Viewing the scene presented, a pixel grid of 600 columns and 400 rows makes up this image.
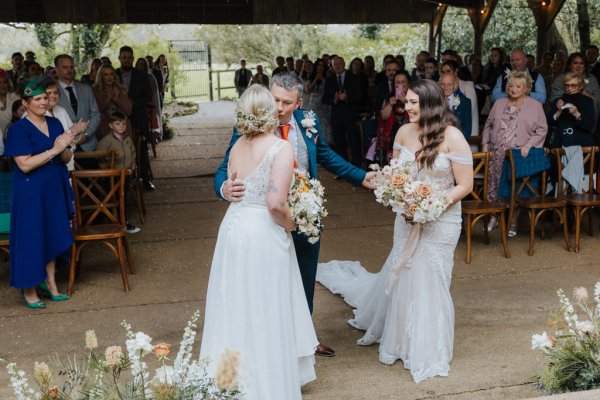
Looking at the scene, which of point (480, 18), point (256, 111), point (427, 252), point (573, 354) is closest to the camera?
point (573, 354)

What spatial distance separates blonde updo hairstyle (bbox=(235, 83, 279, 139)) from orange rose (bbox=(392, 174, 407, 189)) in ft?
3.14

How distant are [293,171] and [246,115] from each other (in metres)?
0.38

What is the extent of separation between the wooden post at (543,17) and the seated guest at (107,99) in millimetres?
9332

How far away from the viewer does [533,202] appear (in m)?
7.22

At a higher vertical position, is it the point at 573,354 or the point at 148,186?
the point at 573,354

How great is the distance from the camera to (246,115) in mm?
3727

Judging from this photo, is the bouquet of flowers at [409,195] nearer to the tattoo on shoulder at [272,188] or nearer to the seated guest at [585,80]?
the tattoo on shoulder at [272,188]

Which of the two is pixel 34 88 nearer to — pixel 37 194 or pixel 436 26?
pixel 37 194

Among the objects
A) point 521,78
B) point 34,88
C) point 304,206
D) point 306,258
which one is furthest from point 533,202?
point 34,88

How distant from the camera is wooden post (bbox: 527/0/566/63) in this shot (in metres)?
15.1

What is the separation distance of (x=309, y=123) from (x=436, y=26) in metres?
15.2

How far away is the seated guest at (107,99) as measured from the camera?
8656mm

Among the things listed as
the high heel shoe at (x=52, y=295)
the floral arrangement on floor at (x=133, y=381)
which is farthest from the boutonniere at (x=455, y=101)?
the floral arrangement on floor at (x=133, y=381)

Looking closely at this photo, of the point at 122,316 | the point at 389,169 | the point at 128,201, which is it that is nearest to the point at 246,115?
the point at 389,169
